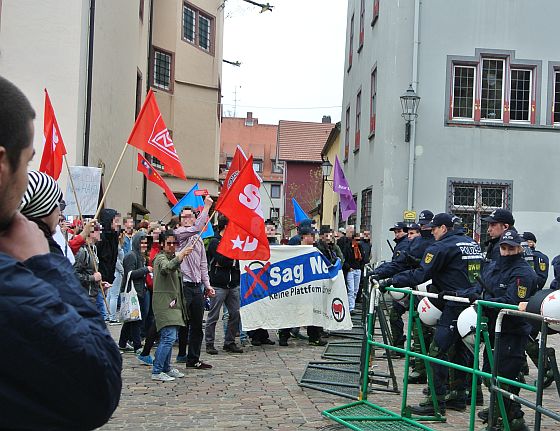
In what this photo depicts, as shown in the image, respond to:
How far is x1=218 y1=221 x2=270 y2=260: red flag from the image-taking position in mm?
10258

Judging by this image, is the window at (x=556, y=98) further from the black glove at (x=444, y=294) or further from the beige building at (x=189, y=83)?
the beige building at (x=189, y=83)

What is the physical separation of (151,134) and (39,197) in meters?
7.84

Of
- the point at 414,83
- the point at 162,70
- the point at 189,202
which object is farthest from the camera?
the point at 162,70

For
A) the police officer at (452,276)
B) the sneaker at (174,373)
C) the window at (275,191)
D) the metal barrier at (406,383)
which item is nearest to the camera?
the metal barrier at (406,383)

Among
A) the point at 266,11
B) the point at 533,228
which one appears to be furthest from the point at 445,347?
the point at 266,11

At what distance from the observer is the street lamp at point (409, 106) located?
18.5 m

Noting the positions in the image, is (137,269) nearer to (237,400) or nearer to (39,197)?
(237,400)

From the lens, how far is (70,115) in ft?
58.4

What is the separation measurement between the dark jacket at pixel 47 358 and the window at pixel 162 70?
103 ft

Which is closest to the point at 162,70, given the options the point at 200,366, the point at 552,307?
the point at 200,366

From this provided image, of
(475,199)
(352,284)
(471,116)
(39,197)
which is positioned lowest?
(352,284)

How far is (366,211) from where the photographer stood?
75.5ft

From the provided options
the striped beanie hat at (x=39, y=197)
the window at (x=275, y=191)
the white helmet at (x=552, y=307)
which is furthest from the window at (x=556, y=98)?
the window at (x=275, y=191)

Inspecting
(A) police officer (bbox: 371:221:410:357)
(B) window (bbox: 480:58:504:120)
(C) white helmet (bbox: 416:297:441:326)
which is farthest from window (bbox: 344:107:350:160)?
(C) white helmet (bbox: 416:297:441:326)
